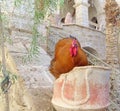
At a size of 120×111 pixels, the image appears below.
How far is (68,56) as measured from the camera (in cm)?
257

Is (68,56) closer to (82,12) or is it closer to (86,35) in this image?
(86,35)

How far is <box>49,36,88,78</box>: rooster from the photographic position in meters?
2.55

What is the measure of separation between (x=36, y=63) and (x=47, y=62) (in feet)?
0.90

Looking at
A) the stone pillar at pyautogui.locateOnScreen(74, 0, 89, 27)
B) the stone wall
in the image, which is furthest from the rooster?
the stone pillar at pyautogui.locateOnScreen(74, 0, 89, 27)

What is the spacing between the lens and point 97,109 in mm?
2424

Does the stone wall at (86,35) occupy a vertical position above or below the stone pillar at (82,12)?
below

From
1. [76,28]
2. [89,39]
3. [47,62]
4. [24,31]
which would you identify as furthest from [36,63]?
[89,39]

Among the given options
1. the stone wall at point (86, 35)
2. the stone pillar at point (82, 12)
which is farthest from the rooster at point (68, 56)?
the stone pillar at point (82, 12)

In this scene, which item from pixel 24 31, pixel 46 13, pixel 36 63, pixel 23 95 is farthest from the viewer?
pixel 24 31

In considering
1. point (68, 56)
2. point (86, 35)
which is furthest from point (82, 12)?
point (68, 56)

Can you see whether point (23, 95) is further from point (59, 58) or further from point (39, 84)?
point (59, 58)

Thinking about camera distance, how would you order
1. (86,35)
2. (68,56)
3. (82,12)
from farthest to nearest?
(82,12) → (86,35) → (68,56)

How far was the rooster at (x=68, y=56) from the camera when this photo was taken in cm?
255

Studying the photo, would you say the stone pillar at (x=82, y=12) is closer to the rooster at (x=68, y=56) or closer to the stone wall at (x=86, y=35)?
the stone wall at (x=86, y=35)
